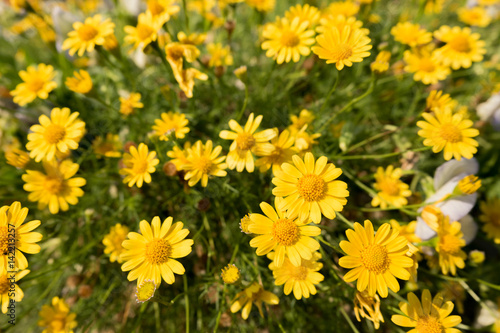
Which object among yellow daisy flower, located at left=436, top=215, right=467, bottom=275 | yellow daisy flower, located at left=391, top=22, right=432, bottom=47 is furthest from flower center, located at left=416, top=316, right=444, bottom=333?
yellow daisy flower, located at left=391, top=22, right=432, bottom=47

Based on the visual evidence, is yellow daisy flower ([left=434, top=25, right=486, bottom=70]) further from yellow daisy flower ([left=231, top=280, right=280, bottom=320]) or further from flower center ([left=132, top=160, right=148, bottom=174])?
flower center ([left=132, top=160, right=148, bottom=174])

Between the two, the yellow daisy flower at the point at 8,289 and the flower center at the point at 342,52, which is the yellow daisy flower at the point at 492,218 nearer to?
the flower center at the point at 342,52

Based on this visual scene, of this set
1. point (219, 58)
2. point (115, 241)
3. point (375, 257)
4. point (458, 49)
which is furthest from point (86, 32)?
point (458, 49)

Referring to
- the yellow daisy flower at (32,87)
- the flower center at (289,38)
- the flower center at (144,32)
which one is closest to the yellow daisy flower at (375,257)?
the flower center at (289,38)

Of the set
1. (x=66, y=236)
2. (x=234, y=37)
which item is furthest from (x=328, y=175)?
(x=234, y=37)

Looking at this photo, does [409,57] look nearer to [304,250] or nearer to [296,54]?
[296,54]
